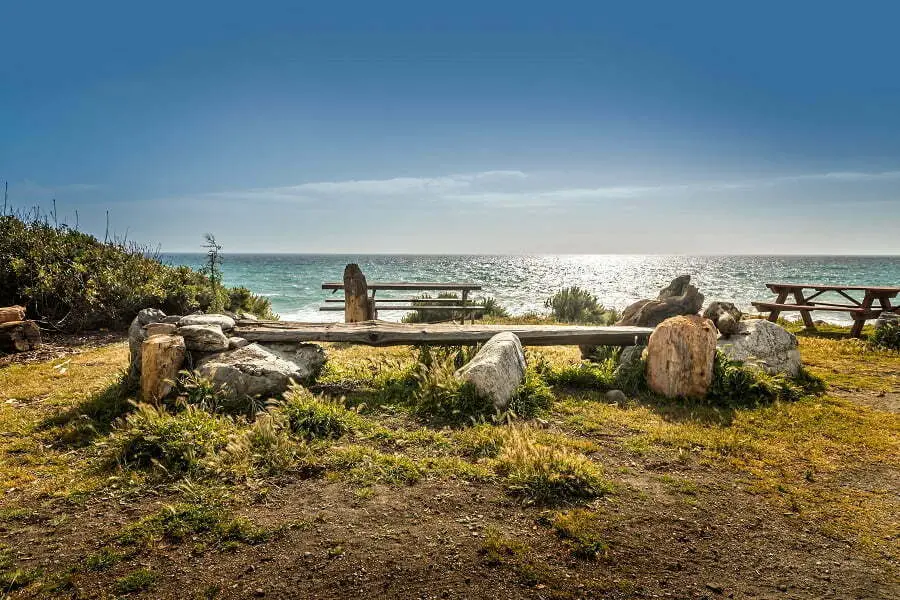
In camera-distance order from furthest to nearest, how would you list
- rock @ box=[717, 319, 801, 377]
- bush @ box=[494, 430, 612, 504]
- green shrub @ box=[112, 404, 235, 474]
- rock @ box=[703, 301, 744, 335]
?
rock @ box=[703, 301, 744, 335] → rock @ box=[717, 319, 801, 377] → green shrub @ box=[112, 404, 235, 474] → bush @ box=[494, 430, 612, 504]

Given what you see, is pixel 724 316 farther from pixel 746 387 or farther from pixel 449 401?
pixel 449 401

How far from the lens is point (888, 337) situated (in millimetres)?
10938

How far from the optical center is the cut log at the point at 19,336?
9789mm

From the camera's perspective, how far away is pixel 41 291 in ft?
37.3

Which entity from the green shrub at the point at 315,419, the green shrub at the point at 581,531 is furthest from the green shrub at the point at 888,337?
the green shrub at the point at 315,419

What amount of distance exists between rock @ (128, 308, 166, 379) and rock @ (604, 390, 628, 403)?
736cm

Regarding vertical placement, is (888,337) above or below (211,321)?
below

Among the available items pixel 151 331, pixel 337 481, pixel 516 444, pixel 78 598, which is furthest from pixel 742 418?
pixel 151 331

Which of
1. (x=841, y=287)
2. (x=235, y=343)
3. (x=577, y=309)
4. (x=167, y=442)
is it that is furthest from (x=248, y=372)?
(x=841, y=287)

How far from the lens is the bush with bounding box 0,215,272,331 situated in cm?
1163

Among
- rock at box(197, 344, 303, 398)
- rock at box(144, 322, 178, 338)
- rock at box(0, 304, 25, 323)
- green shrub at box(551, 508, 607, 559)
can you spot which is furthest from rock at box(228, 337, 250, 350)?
rock at box(0, 304, 25, 323)

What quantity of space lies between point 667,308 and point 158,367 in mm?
9737

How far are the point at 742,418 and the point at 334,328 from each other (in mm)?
6572

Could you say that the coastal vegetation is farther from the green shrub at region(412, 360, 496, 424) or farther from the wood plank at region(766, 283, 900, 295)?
the wood plank at region(766, 283, 900, 295)
